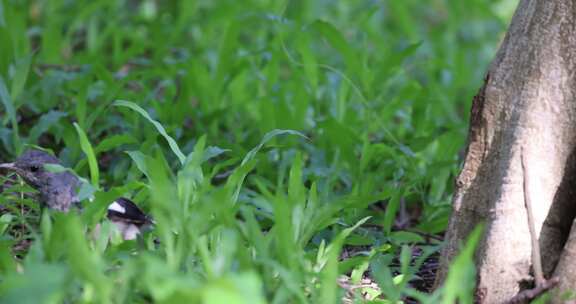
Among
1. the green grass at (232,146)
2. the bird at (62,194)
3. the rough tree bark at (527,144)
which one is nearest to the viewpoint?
the green grass at (232,146)

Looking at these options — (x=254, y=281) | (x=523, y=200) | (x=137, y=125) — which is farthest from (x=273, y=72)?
(x=254, y=281)

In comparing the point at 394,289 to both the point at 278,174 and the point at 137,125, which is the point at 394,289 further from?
the point at 137,125

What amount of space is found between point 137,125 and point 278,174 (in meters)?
0.75

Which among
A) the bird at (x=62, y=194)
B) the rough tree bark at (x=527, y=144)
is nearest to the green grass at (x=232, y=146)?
the bird at (x=62, y=194)

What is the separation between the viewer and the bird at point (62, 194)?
12.1 feet

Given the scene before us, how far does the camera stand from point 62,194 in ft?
12.2

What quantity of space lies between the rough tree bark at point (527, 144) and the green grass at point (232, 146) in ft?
1.01

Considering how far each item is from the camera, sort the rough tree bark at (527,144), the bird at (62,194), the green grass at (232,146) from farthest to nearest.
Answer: the bird at (62,194)
the rough tree bark at (527,144)
the green grass at (232,146)

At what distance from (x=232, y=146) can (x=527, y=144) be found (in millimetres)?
1712

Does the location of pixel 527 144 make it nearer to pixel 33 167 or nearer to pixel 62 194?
pixel 62 194

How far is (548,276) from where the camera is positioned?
3.04 metres

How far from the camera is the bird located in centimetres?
369

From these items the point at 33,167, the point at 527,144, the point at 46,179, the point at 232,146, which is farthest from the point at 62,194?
the point at 527,144

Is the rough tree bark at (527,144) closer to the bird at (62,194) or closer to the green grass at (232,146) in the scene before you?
the green grass at (232,146)
